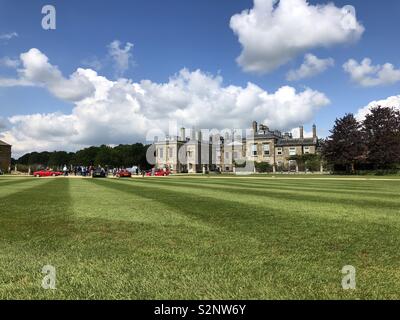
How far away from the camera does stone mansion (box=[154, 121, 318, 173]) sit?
107 metres

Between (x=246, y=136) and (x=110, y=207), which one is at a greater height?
(x=246, y=136)

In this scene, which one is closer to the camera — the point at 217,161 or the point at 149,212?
the point at 149,212

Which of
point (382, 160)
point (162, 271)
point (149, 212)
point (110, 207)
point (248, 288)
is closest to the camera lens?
point (248, 288)

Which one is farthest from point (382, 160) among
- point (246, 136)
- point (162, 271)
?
point (162, 271)

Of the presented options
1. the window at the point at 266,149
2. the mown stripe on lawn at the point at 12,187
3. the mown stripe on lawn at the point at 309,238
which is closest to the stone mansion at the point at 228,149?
the window at the point at 266,149

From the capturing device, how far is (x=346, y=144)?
65375 millimetres

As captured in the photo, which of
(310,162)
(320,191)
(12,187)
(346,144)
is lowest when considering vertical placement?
(320,191)

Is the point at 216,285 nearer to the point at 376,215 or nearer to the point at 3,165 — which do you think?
the point at 376,215

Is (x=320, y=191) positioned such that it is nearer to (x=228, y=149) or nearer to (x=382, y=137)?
(x=382, y=137)

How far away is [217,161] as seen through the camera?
396 feet

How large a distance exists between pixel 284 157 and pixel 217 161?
21996 millimetres

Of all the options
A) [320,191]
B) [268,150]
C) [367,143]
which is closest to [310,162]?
[367,143]

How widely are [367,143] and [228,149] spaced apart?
55.0 metres
